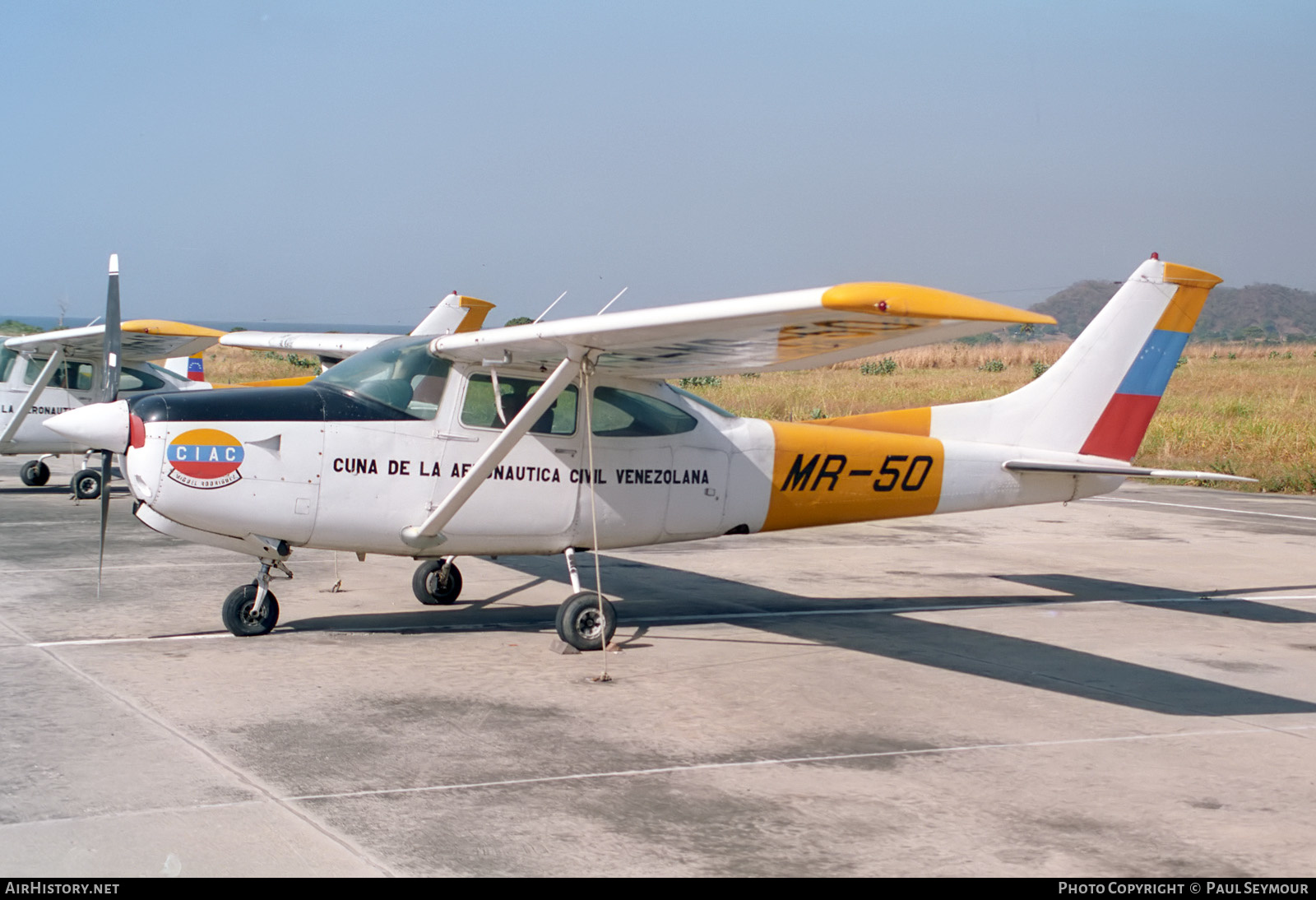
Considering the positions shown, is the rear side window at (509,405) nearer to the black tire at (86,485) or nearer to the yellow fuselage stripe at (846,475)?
the yellow fuselage stripe at (846,475)

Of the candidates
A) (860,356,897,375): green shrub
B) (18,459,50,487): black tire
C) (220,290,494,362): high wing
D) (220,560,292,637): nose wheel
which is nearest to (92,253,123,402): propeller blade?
(220,560,292,637): nose wheel

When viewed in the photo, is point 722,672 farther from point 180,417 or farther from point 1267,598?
point 1267,598

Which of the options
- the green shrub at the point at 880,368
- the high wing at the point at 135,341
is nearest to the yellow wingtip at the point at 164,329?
the high wing at the point at 135,341

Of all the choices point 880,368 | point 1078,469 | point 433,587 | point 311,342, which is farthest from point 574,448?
point 880,368

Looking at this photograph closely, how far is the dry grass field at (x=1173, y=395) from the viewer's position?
73.5ft

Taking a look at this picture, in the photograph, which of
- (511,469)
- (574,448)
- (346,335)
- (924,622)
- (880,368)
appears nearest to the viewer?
(511,469)

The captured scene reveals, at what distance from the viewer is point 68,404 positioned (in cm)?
1830

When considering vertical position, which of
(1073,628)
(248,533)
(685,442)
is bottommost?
(1073,628)

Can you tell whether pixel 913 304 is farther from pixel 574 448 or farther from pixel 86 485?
pixel 86 485

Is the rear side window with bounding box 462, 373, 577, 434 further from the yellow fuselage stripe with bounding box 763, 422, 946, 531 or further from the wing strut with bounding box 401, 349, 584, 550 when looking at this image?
the yellow fuselage stripe with bounding box 763, 422, 946, 531

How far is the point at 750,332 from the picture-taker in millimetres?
6957

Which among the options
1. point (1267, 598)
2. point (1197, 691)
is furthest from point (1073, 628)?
point (1267, 598)

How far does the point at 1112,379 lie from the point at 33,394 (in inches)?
561
